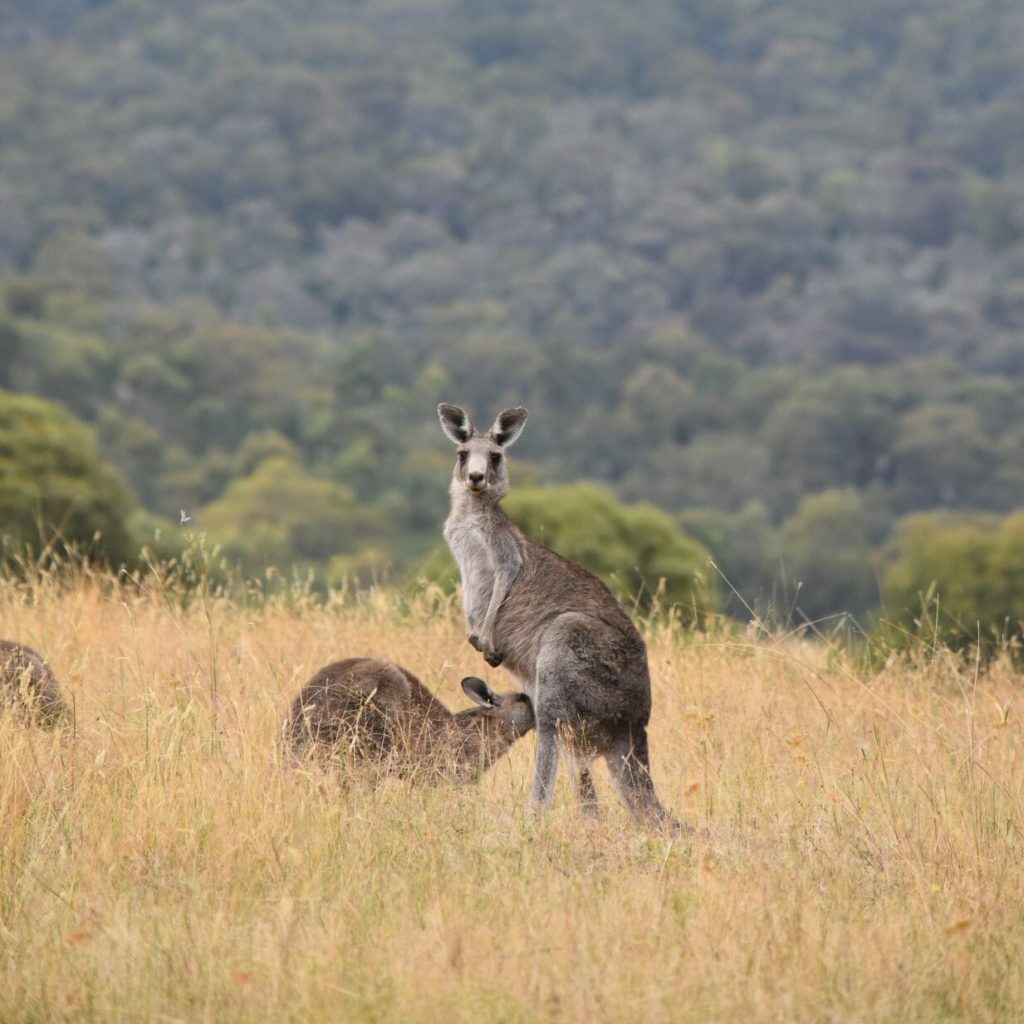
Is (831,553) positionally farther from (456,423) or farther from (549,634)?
(549,634)

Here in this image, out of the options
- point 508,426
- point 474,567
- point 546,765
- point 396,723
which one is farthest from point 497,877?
point 508,426

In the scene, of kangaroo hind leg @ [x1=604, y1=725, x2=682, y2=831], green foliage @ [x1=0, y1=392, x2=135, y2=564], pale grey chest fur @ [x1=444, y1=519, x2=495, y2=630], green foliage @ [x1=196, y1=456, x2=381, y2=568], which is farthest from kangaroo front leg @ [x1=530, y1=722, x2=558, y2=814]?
green foliage @ [x1=196, y1=456, x2=381, y2=568]

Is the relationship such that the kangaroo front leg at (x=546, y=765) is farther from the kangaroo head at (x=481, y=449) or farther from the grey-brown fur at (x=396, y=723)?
the kangaroo head at (x=481, y=449)

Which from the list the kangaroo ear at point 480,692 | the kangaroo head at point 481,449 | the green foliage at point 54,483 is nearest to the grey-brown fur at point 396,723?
the kangaroo ear at point 480,692

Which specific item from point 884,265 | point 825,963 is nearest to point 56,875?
point 825,963

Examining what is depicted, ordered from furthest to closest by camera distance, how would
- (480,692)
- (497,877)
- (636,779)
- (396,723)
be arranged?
(480,692) → (396,723) → (636,779) → (497,877)

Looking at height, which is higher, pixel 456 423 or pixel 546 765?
pixel 456 423

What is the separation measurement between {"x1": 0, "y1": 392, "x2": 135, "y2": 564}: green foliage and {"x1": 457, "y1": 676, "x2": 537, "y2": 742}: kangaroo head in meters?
14.6

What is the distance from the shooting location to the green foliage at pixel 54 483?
79.9 feet

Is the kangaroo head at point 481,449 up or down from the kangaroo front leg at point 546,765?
up

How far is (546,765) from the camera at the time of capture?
8297 millimetres

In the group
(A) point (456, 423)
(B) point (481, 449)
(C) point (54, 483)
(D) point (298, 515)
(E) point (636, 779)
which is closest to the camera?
(E) point (636, 779)

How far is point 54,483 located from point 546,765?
1872 centimetres

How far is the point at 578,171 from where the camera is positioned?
416ft
